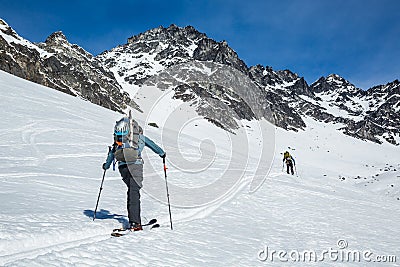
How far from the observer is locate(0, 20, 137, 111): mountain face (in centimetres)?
5372

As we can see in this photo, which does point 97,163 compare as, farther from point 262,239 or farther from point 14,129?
point 262,239

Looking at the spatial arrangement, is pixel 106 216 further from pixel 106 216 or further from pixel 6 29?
pixel 6 29

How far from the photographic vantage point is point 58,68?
6712 cm

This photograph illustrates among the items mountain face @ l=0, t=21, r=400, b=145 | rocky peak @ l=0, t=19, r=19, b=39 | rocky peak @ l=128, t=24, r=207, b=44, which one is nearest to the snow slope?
mountain face @ l=0, t=21, r=400, b=145

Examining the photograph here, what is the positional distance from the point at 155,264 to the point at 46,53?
7860cm

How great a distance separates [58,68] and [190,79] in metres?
41.5

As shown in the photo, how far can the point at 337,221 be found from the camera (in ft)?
28.7

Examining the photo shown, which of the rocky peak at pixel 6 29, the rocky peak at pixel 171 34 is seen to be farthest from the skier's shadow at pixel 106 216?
the rocky peak at pixel 171 34

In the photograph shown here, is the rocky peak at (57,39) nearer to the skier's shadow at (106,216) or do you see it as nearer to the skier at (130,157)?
the skier's shadow at (106,216)

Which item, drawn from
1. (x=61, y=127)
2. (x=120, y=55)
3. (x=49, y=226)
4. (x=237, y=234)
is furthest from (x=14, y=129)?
(x=120, y=55)

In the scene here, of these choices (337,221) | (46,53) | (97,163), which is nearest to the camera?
(337,221)

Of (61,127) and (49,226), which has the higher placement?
(61,127)

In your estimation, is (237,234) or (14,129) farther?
(14,129)

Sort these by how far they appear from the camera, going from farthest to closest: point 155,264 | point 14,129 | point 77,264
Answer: point 14,129, point 155,264, point 77,264
